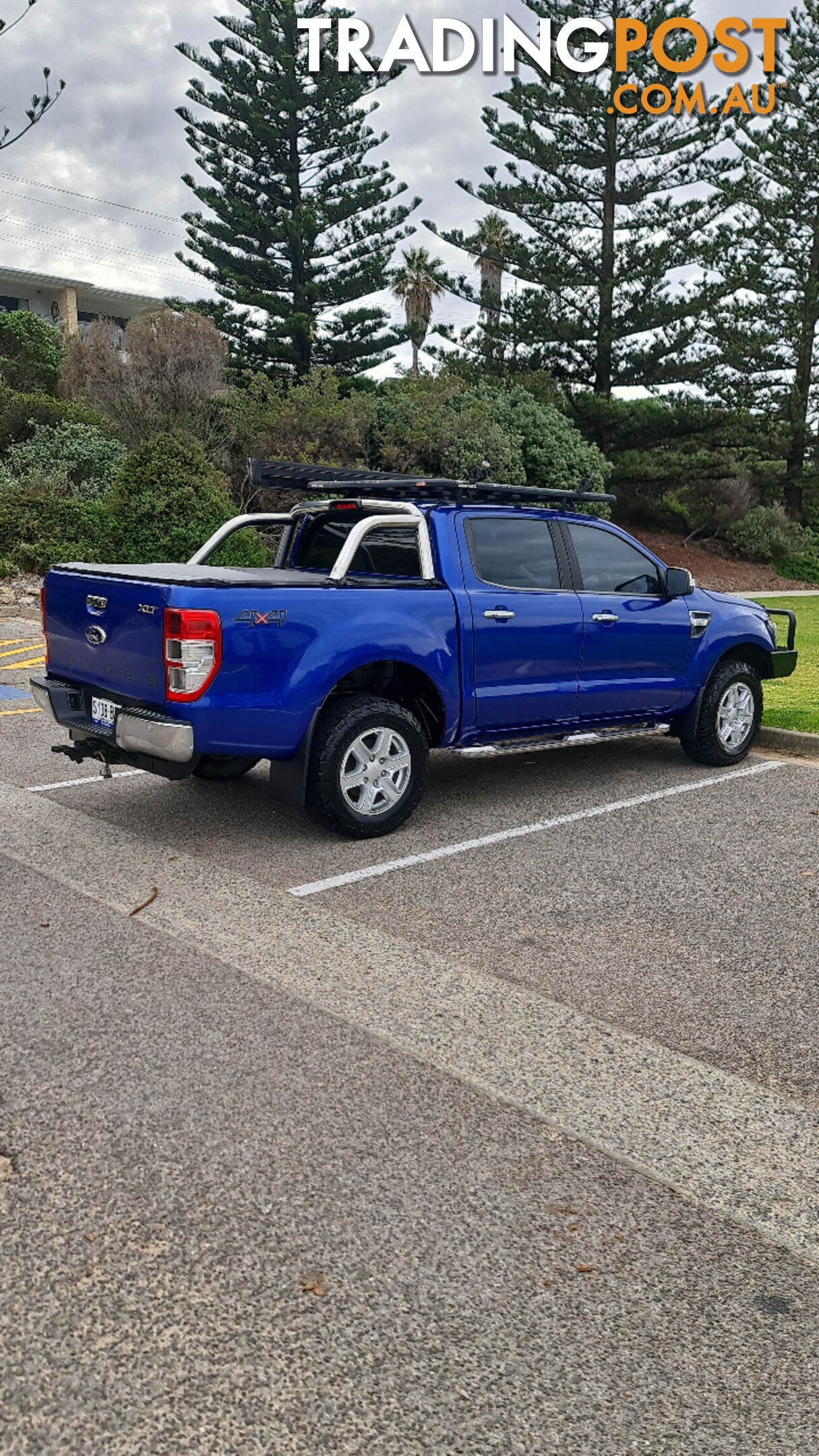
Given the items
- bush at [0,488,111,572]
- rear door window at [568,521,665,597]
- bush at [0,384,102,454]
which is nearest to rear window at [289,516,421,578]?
rear door window at [568,521,665,597]

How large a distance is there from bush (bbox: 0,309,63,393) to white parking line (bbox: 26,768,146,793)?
21.7 metres

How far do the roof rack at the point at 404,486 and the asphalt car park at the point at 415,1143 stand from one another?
2078 mm

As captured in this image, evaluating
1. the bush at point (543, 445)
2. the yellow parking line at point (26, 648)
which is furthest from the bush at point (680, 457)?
the yellow parking line at point (26, 648)

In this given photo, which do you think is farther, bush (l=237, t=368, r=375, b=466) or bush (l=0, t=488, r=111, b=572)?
bush (l=237, t=368, r=375, b=466)

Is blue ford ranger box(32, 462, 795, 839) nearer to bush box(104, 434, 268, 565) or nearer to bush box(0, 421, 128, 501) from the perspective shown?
bush box(104, 434, 268, 565)

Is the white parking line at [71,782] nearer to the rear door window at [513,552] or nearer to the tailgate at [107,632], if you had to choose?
the tailgate at [107,632]

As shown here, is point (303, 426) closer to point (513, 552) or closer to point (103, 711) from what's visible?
point (513, 552)

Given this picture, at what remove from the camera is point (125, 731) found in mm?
5652

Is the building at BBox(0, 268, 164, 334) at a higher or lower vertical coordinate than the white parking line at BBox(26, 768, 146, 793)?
higher

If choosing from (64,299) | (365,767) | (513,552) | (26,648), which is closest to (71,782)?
(365,767)

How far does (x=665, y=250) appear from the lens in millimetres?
30031

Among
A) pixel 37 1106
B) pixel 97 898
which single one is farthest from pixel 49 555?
pixel 37 1106

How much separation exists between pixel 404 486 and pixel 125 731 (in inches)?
85.4

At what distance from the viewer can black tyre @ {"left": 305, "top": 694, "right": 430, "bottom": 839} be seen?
5.87 meters
